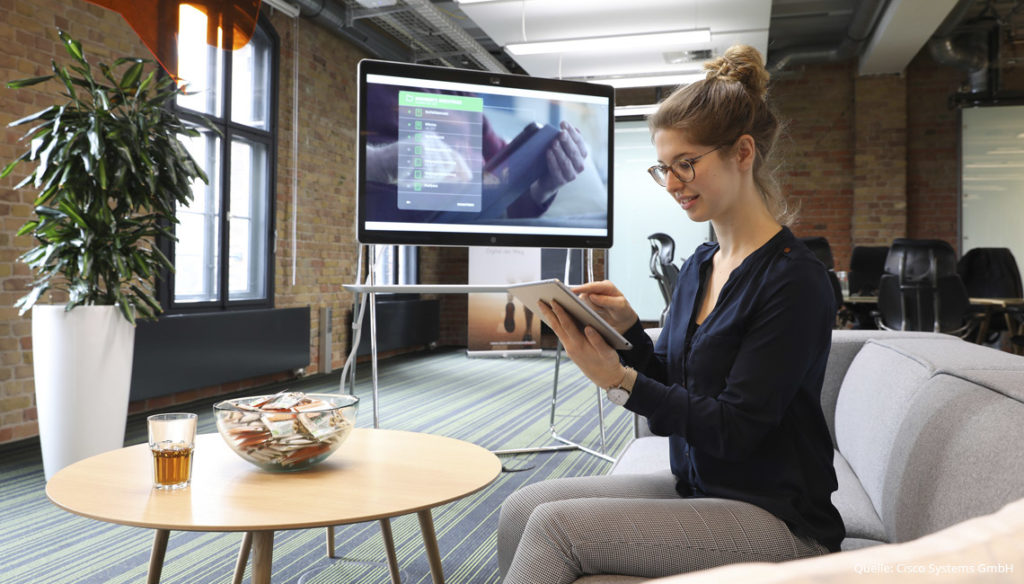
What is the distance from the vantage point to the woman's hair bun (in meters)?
1.42

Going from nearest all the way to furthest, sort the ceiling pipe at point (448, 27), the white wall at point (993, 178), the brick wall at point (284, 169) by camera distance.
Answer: the brick wall at point (284, 169), the ceiling pipe at point (448, 27), the white wall at point (993, 178)

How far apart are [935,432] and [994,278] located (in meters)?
6.10

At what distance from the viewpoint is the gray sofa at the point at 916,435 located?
958mm

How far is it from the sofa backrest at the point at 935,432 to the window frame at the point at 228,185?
4052 mm

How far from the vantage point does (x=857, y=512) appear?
148 centimetres

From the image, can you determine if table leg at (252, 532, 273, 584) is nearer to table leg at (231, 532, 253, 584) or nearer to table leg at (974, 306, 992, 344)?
table leg at (231, 532, 253, 584)

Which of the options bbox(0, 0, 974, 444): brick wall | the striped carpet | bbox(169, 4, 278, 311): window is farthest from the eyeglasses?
bbox(169, 4, 278, 311): window

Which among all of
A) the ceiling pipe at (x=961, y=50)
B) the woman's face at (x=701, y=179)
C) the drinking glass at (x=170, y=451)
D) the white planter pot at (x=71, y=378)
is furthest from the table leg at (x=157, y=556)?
the ceiling pipe at (x=961, y=50)

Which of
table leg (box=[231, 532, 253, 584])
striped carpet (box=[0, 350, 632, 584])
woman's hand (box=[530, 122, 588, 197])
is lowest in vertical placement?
striped carpet (box=[0, 350, 632, 584])

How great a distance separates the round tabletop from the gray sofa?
36 centimetres

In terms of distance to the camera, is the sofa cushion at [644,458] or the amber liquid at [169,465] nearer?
the amber liquid at [169,465]

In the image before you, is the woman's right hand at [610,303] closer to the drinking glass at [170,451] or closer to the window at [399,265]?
the drinking glass at [170,451]

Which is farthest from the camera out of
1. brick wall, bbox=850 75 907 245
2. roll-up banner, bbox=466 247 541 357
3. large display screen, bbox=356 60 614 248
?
roll-up banner, bbox=466 247 541 357

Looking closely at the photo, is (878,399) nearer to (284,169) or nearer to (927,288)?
(927,288)
